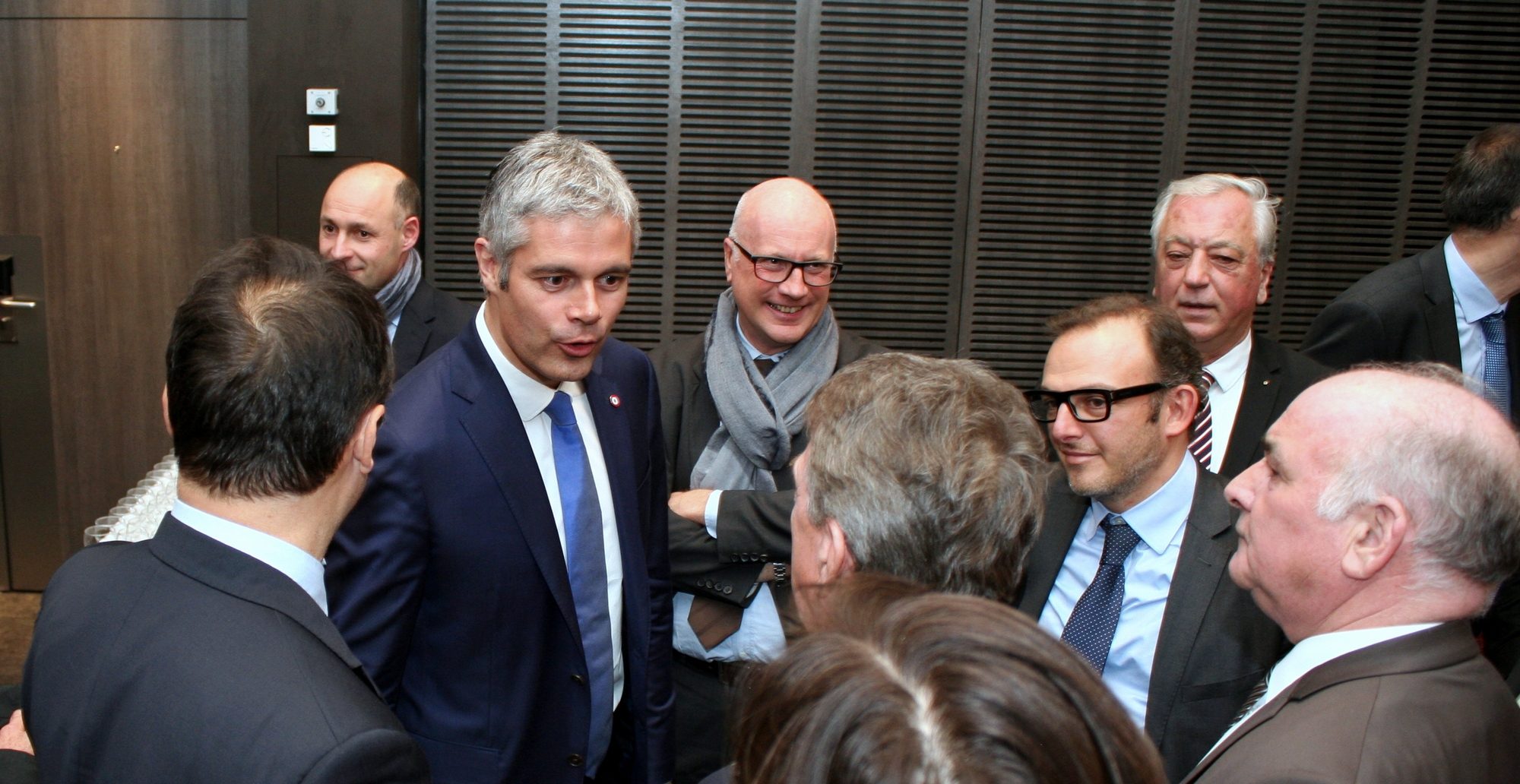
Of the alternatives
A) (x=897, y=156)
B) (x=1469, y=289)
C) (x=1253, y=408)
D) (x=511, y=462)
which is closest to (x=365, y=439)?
(x=511, y=462)

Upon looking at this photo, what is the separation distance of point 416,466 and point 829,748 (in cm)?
124

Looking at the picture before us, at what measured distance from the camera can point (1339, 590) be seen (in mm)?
1489

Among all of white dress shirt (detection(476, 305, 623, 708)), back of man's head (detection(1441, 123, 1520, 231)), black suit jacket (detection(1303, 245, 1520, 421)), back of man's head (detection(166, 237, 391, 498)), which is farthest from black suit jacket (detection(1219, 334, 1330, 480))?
back of man's head (detection(166, 237, 391, 498))

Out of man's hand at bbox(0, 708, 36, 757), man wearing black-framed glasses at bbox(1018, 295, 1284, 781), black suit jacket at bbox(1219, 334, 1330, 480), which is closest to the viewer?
man's hand at bbox(0, 708, 36, 757)

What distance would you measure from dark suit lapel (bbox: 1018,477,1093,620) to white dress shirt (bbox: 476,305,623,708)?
80cm

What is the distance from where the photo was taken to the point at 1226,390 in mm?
2678

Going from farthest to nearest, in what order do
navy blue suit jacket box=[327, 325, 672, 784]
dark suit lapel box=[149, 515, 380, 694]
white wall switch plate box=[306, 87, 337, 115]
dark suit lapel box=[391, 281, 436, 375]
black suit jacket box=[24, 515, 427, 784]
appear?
white wall switch plate box=[306, 87, 337, 115], dark suit lapel box=[391, 281, 436, 375], navy blue suit jacket box=[327, 325, 672, 784], dark suit lapel box=[149, 515, 380, 694], black suit jacket box=[24, 515, 427, 784]

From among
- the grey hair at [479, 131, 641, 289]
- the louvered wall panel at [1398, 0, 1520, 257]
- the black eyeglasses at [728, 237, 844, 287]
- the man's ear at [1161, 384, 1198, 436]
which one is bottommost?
the man's ear at [1161, 384, 1198, 436]

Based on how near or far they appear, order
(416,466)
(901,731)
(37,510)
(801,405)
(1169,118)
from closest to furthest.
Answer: (901,731) → (416,466) → (801,405) → (1169,118) → (37,510)

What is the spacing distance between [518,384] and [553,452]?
161 millimetres

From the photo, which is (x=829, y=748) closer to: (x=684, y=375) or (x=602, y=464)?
(x=602, y=464)

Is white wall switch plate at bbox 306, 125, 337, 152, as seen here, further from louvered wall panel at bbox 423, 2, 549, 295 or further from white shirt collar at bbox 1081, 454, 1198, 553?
white shirt collar at bbox 1081, 454, 1198, 553

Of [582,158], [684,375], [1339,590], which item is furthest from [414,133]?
[1339,590]

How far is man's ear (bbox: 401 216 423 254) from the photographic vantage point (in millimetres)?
3600
